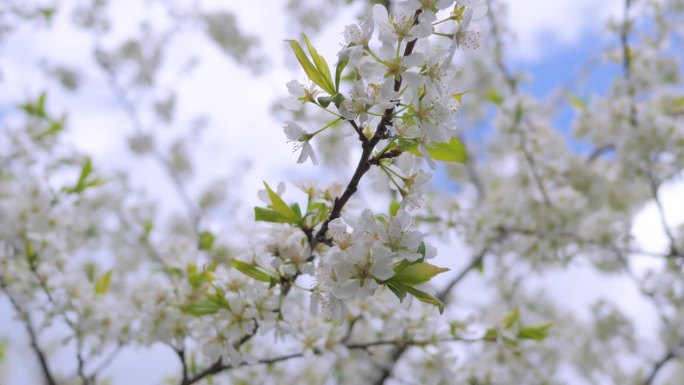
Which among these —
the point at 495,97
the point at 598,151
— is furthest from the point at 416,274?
the point at 598,151

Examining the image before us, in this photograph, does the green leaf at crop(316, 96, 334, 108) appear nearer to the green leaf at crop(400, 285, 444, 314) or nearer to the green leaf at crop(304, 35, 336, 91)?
the green leaf at crop(304, 35, 336, 91)

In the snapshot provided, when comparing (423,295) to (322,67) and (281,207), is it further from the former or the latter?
(322,67)

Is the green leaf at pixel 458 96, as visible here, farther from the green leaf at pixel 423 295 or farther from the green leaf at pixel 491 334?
the green leaf at pixel 491 334

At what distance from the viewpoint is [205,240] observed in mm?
2080

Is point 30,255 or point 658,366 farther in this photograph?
point 658,366

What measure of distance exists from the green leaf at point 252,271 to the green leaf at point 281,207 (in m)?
0.18

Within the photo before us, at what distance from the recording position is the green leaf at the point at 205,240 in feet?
6.77

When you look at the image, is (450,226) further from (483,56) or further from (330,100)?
(483,56)

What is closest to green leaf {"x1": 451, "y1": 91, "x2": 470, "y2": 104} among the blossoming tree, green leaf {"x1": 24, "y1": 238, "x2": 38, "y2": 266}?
the blossoming tree

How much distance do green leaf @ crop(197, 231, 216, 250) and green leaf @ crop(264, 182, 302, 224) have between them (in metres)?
0.97

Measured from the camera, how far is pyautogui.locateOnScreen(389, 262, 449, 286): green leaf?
1.01 metres

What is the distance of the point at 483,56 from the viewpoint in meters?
5.93

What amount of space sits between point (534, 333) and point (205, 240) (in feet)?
4.48

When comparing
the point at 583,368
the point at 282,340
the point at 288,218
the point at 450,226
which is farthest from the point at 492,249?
the point at 583,368
